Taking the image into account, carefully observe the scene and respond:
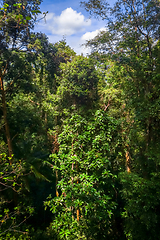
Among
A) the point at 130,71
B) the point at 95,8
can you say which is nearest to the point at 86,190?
the point at 130,71

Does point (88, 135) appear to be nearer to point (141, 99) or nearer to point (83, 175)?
point (83, 175)

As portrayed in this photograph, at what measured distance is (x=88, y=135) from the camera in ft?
12.1

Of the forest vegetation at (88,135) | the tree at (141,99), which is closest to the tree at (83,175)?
the forest vegetation at (88,135)

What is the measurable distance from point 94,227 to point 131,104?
149 inches

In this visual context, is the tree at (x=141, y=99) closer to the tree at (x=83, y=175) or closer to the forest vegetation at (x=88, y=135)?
the forest vegetation at (x=88, y=135)

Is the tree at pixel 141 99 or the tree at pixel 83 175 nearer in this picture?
the tree at pixel 83 175

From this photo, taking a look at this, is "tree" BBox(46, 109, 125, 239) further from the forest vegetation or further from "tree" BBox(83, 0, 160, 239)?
"tree" BBox(83, 0, 160, 239)

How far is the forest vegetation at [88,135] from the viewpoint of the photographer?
138 inches

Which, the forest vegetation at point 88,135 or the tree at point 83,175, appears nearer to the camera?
the tree at point 83,175

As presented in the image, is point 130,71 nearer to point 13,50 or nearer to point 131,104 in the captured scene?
point 131,104

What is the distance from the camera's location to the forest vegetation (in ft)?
11.5

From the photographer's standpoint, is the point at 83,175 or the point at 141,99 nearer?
the point at 83,175

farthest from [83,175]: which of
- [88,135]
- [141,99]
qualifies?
[141,99]

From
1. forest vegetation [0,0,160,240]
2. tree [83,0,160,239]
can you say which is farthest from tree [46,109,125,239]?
tree [83,0,160,239]
